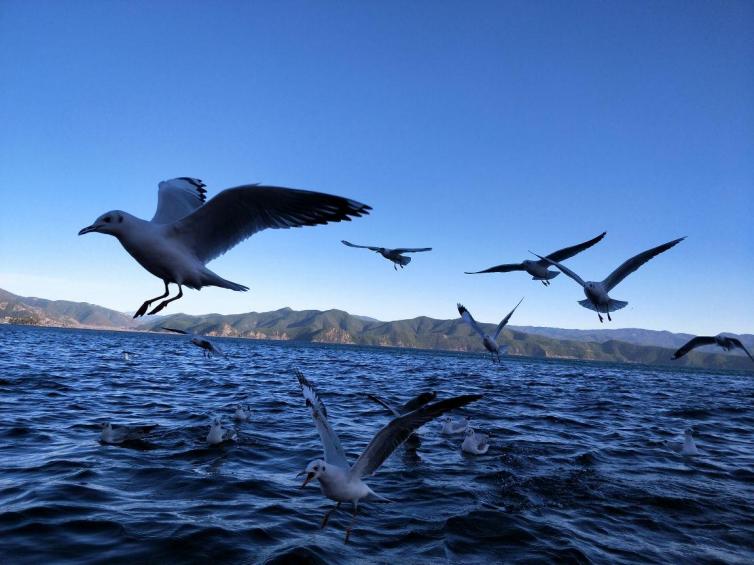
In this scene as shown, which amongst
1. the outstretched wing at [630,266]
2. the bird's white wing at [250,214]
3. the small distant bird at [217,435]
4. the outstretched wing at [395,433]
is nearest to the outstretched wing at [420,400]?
the outstretched wing at [395,433]

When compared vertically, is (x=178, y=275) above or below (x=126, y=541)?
above

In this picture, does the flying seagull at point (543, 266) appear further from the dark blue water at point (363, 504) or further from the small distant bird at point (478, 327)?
the dark blue water at point (363, 504)

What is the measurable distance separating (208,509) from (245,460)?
278 cm

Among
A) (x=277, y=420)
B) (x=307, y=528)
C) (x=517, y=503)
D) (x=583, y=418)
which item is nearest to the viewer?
(x=307, y=528)

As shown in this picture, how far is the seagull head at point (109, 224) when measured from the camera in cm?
464

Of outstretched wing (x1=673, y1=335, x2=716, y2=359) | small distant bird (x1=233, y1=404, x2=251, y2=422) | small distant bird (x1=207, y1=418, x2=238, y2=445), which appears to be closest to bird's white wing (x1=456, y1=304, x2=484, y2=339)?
outstretched wing (x1=673, y1=335, x2=716, y2=359)

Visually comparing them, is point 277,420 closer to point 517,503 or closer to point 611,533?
point 517,503

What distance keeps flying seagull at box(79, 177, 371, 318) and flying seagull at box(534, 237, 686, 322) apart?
8418 millimetres

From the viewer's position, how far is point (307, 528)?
6566mm

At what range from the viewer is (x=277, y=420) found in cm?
1396

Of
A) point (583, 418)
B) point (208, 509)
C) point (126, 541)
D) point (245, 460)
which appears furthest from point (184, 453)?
point (583, 418)

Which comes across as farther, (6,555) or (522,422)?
(522,422)

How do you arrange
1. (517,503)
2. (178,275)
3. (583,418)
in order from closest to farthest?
(178,275) < (517,503) < (583,418)

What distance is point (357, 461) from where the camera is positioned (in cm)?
584
